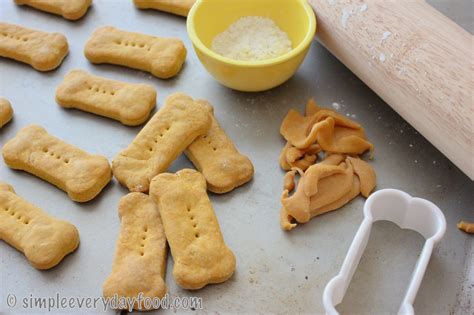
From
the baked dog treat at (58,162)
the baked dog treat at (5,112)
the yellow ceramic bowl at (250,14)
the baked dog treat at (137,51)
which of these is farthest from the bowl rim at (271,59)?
the baked dog treat at (5,112)

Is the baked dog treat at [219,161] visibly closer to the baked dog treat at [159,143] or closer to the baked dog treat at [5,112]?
the baked dog treat at [159,143]

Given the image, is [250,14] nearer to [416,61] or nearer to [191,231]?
[416,61]

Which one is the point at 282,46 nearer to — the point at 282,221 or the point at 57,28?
the point at 282,221

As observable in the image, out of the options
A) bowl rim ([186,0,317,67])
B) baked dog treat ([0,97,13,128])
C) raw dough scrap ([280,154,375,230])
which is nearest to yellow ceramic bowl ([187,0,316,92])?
bowl rim ([186,0,317,67])

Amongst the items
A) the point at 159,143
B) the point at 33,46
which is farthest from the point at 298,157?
the point at 33,46

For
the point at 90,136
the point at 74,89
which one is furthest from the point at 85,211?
the point at 74,89
